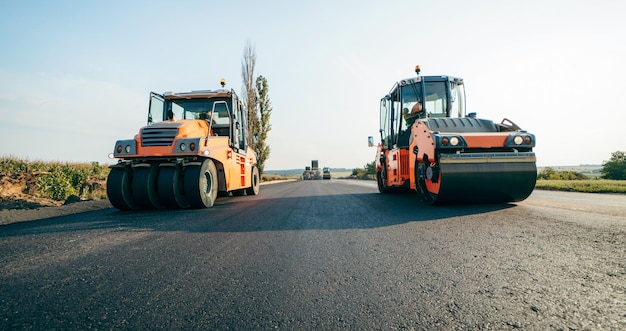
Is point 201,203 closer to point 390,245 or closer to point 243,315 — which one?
point 390,245

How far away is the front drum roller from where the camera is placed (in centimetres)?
532

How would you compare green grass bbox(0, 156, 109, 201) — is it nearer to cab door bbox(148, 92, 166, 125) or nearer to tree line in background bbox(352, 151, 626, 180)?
cab door bbox(148, 92, 166, 125)

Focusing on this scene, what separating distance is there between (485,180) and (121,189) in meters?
6.99

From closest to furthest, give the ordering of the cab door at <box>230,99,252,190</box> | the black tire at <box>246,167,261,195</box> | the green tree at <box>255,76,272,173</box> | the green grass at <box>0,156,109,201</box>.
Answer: the cab door at <box>230,99,252,190</box> → the green grass at <box>0,156,109,201</box> → the black tire at <box>246,167,261,195</box> → the green tree at <box>255,76,272,173</box>

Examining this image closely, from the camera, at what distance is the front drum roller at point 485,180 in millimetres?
5324

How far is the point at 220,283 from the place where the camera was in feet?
6.89

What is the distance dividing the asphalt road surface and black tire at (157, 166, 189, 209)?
2.37 metres

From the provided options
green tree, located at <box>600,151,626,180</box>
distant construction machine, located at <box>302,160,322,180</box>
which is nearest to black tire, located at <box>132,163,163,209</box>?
green tree, located at <box>600,151,626,180</box>

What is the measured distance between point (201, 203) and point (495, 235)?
5407 mm

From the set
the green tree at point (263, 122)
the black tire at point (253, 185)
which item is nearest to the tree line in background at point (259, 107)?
the green tree at point (263, 122)

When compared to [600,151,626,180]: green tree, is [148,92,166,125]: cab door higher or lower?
higher

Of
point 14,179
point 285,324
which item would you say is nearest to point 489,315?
point 285,324

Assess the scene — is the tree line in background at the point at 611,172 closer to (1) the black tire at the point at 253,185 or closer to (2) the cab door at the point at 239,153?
(1) the black tire at the point at 253,185

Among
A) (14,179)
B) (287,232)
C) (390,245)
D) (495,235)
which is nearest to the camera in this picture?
(390,245)
